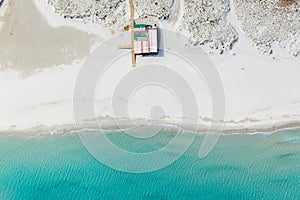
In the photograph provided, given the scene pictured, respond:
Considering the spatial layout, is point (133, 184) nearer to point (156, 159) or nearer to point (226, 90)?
point (156, 159)

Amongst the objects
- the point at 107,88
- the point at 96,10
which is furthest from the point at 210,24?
the point at 107,88

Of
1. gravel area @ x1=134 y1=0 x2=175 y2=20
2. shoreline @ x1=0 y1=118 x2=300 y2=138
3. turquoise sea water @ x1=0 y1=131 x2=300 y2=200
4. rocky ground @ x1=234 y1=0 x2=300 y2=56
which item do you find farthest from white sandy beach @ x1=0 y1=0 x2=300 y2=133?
turquoise sea water @ x1=0 y1=131 x2=300 y2=200

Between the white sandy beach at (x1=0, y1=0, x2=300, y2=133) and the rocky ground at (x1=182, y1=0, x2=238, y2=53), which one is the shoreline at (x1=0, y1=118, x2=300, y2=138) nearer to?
the white sandy beach at (x1=0, y1=0, x2=300, y2=133)

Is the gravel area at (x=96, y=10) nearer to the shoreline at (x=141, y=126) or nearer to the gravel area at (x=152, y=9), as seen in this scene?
the gravel area at (x=152, y=9)

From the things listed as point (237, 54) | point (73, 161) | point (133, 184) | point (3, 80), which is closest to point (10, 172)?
point (73, 161)

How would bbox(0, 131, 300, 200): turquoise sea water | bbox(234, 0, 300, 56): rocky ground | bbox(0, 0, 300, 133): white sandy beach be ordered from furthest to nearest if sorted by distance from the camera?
1. bbox(234, 0, 300, 56): rocky ground
2. bbox(0, 0, 300, 133): white sandy beach
3. bbox(0, 131, 300, 200): turquoise sea water

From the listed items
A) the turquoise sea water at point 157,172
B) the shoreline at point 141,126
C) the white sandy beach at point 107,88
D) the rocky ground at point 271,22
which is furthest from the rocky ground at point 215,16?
the turquoise sea water at point 157,172

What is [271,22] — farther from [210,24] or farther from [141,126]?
[141,126]
